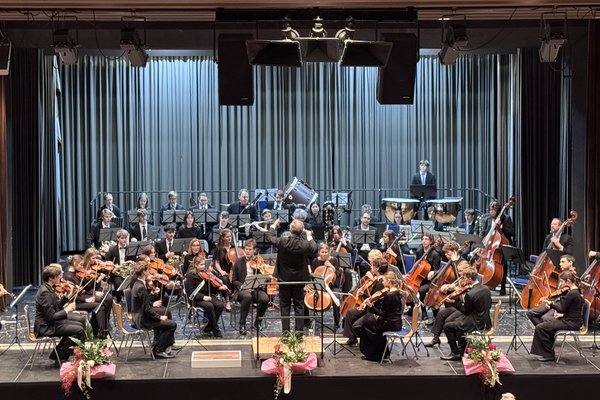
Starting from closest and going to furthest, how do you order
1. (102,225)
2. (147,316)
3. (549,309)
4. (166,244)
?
(147,316)
(549,309)
(166,244)
(102,225)

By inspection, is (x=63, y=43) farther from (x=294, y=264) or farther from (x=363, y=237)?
(x=363, y=237)

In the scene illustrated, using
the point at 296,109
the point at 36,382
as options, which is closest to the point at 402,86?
the point at 36,382

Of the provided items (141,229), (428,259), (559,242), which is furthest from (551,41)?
(141,229)

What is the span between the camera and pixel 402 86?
10344 millimetres

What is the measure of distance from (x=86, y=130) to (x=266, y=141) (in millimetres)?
3912

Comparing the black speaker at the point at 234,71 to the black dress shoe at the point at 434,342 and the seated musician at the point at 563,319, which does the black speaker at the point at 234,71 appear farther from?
the seated musician at the point at 563,319

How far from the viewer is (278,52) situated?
9734mm

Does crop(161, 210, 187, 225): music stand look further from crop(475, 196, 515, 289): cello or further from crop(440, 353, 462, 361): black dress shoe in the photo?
crop(440, 353, 462, 361): black dress shoe

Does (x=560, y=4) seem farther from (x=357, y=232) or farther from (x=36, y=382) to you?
(x=36, y=382)

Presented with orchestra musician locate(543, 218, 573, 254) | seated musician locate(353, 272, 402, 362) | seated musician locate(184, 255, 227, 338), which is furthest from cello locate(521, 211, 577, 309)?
seated musician locate(184, 255, 227, 338)

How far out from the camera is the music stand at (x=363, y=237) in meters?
12.8

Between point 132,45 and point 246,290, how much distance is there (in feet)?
11.4

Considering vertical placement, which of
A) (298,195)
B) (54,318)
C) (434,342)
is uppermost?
(298,195)

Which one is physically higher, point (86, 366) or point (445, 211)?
point (445, 211)
